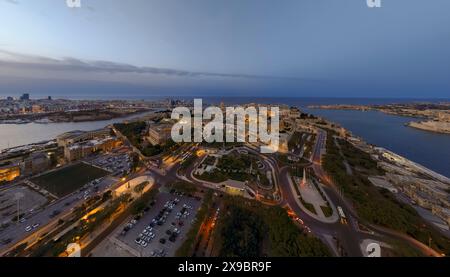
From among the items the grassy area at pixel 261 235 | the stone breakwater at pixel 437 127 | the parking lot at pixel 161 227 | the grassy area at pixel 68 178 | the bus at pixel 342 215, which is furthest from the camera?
the stone breakwater at pixel 437 127

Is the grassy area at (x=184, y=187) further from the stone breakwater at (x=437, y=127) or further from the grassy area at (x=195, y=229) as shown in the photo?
the stone breakwater at (x=437, y=127)

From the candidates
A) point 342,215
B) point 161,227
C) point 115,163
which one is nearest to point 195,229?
point 161,227

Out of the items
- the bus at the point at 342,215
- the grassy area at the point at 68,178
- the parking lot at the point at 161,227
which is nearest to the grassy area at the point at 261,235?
the parking lot at the point at 161,227

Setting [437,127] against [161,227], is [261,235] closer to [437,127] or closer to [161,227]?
[161,227]

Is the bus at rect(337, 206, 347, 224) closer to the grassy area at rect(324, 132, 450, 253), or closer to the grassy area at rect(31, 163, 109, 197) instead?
the grassy area at rect(324, 132, 450, 253)
